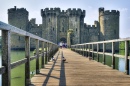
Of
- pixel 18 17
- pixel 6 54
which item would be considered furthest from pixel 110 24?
pixel 6 54

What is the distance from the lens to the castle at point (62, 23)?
50.0 metres

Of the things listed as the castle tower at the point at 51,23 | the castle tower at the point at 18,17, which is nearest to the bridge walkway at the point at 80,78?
the castle tower at the point at 51,23

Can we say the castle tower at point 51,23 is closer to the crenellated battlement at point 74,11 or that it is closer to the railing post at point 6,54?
the crenellated battlement at point 74,11

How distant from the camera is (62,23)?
50.5 m

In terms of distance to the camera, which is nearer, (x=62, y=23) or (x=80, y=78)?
(x=80, y=78)

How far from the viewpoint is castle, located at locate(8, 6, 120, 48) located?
50.0m

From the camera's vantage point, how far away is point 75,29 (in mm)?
50469

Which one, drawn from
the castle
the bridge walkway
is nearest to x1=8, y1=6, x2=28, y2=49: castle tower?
the castle

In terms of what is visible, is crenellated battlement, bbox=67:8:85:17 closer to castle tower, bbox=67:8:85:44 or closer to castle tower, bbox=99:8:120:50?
castle tower, bbox=67:8:85:44

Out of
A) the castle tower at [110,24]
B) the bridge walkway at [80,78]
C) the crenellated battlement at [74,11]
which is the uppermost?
the crenellated battlement at [74,11]

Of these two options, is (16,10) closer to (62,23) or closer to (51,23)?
→ (51,23)

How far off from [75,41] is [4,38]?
48.2m

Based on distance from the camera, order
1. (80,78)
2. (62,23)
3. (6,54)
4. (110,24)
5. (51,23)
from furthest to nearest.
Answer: (110,24) → (62,23) → (51,23) → (80,78) → (6,54)

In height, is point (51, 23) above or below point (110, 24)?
above
